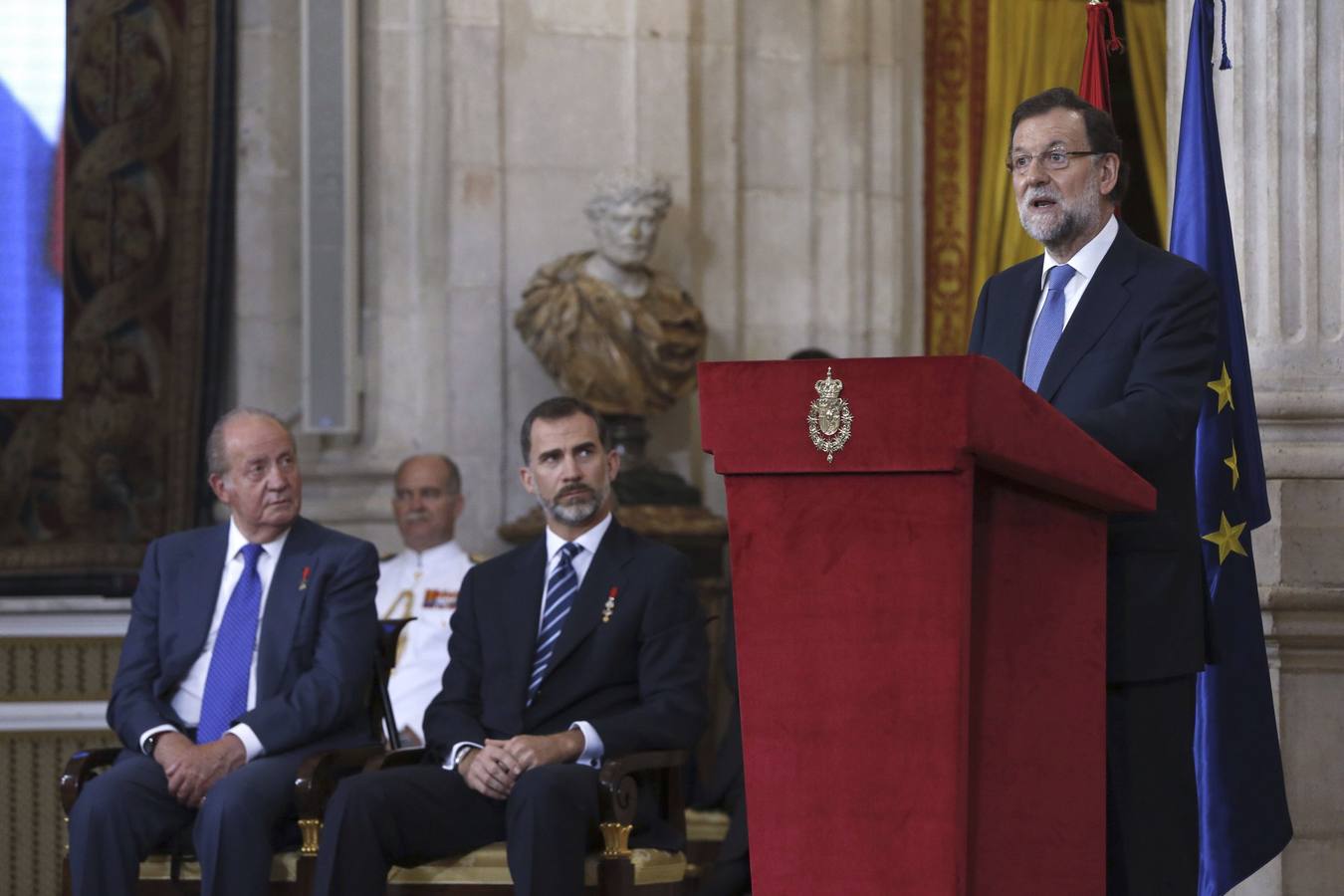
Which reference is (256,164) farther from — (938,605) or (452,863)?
(938,605)

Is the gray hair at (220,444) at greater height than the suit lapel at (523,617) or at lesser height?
greater

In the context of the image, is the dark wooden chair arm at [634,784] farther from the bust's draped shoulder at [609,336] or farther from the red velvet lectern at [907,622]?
the bust's draped shoulder at [609,336]

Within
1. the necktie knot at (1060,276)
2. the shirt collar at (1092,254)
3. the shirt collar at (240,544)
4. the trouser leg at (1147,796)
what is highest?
the shirt collar at (1092,254)

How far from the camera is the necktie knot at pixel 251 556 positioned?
4785 millimetres

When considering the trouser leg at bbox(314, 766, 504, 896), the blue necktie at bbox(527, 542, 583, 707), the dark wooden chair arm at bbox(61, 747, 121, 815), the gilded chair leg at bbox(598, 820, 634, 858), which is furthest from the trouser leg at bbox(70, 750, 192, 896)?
the gilded chair leg at bbox(598, 820, 634, 858)

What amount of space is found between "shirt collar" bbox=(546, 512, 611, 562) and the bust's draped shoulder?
1.88 meters

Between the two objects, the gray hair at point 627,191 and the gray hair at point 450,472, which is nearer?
the gray hair at point 450,472

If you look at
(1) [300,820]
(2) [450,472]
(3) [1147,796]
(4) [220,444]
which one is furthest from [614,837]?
(2) [450,472]

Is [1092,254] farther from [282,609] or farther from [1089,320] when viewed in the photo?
[282,609]

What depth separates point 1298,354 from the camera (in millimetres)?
4566

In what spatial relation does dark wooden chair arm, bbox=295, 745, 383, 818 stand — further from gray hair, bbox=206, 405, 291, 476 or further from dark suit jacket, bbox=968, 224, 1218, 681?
dark suit jacket, bbox=968, 224, 1218, 681

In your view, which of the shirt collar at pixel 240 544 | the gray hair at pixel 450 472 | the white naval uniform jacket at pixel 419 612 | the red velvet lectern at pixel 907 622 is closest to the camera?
the red velvet lectern at pixel 907 622

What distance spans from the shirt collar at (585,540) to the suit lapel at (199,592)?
83 cm

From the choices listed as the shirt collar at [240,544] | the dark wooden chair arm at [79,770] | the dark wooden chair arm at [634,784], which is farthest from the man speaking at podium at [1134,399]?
the dark wooden chair arm at [79,770]
